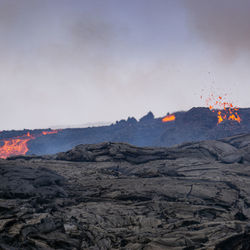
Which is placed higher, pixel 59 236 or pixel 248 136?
pixel 248 136

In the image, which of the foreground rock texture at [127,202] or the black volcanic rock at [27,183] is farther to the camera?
the black volcanic rock at [27,183]

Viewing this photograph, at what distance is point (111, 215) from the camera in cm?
2448

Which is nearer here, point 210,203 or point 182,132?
point 210,203

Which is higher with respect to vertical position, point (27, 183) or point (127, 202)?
point (27, 183)

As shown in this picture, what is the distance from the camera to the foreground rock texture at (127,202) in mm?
18609

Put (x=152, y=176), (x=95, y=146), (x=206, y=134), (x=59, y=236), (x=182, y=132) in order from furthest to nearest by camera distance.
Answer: (x=182, y=132) < (x=206, y=134) < (x=95, y=146) < (x=152, y=176) < (x=59, y=236)

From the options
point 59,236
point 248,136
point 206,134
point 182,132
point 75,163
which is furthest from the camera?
point 182,132

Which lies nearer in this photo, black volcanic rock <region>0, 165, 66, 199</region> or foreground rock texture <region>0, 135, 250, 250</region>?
foreground rock texture <region>0, 135, 250, 250</region>

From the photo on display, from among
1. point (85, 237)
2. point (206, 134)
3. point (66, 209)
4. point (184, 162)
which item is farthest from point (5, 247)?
point (206, 134)

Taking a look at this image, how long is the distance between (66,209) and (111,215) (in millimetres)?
4389

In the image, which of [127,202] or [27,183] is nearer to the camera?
[127,202]

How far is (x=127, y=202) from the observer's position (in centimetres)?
2872

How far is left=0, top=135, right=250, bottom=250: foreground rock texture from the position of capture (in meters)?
18.6

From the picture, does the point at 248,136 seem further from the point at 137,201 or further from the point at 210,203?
the point at 137,201
